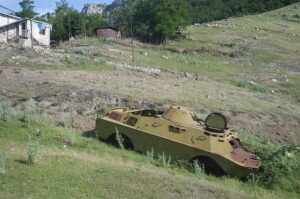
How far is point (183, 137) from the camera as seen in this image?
1425 cm

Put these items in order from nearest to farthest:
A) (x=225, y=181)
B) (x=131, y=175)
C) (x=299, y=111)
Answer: (x=131, y=175) < (x=225, y=181) < (x=299, y=111)

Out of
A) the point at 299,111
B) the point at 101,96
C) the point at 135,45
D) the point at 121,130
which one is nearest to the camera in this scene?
the point at 121,130

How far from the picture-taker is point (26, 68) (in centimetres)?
2573

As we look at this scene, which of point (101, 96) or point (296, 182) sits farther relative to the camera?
point (101, 96)

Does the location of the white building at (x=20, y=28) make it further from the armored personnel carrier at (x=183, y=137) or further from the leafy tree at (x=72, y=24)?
the armored personnel carrier at (x=183, y=137)

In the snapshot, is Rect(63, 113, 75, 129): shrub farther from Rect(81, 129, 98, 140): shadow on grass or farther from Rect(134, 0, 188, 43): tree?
Rect(134, 0, 188, 43): tree

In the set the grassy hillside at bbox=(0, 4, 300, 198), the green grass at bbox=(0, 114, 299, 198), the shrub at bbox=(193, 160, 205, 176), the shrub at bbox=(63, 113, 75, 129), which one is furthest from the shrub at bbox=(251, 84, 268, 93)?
the shrub at bbox=(193, 160, 205, 176)

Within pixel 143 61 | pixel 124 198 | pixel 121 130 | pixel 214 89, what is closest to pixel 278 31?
pixel 143 61

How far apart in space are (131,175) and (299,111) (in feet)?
52.0

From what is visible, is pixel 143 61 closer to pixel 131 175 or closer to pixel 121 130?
pixel 121 130

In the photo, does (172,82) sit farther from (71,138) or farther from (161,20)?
(161,20)

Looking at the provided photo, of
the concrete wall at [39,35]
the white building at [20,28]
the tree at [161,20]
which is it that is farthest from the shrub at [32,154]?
the concrete wall at [39,35]

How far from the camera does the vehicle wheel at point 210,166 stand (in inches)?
534

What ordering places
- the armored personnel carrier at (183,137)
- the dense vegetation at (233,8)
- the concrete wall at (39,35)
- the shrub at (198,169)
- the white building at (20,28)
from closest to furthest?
the shrub at (198,169)
the armored personnel carrier at (183,137)
the white building at (20,28)
the concrete wall at (39,35)
the dense vegetation at (233,8)
